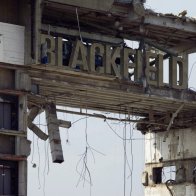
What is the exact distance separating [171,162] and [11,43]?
16.5m

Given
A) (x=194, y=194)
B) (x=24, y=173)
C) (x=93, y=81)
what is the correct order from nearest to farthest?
(x=24, y=173) → (x=93, y=81) → (x=194, y=194)

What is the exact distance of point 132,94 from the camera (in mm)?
51312

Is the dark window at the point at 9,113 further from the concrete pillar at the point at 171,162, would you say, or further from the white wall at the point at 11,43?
the concrete pillar at the point at 171,162

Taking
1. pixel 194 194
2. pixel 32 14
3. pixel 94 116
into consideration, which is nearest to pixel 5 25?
pixel 32 14

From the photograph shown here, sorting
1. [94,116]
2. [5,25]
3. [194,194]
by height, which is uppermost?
[5,25]

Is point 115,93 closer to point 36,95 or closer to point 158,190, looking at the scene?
point 36,95

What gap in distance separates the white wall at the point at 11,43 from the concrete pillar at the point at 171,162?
1476 cm

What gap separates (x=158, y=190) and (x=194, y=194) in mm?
2995

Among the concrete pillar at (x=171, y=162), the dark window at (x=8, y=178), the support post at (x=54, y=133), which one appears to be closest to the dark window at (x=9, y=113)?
the dark window at (x=8, y=178)

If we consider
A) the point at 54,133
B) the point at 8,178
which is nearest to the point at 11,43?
the point at 54,133

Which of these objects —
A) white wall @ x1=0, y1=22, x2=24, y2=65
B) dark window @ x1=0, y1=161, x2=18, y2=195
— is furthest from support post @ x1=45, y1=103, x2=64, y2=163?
white wall @ x1=0, y1=22, x2=24, y2=65

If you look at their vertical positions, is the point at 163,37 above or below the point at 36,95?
above

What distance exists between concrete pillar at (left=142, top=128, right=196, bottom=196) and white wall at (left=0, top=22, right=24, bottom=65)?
48.4ft

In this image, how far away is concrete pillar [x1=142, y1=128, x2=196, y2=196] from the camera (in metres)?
58.3
